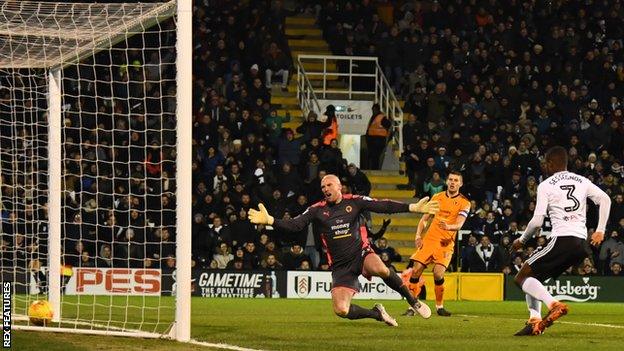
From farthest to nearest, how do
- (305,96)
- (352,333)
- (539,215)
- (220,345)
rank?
(305,96) < (352,333) < (539,215) < (220,345)

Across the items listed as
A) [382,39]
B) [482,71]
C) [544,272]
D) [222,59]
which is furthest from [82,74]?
[544,272]

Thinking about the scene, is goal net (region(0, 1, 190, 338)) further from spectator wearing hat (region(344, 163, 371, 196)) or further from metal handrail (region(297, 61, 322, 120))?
spectator wearing hat (region(344, 163, 371, 196))

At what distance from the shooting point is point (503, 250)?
28.4m

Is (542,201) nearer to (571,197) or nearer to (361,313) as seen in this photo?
(571,197)

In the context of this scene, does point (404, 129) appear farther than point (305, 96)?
No

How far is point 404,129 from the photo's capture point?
31.8 metres

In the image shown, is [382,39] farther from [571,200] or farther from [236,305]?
[571,200]

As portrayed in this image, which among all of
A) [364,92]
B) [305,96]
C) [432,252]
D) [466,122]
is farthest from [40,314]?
[305,96]

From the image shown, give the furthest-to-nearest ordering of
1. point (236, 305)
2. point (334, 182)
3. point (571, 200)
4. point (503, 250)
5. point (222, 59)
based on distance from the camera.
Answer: point (222, 59) < point (503, 250) < point (236, 305) < point (334, 182) < point (571, 200)

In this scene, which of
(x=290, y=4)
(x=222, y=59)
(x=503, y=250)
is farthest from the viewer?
(x=290, y=4)

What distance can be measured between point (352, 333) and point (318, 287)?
1178 centimetres

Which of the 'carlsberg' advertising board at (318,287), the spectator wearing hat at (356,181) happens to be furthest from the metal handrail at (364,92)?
the 'carlsberg' advertising board at (318,287)

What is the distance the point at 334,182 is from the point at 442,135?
16335 mm

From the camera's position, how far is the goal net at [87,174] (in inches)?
626
